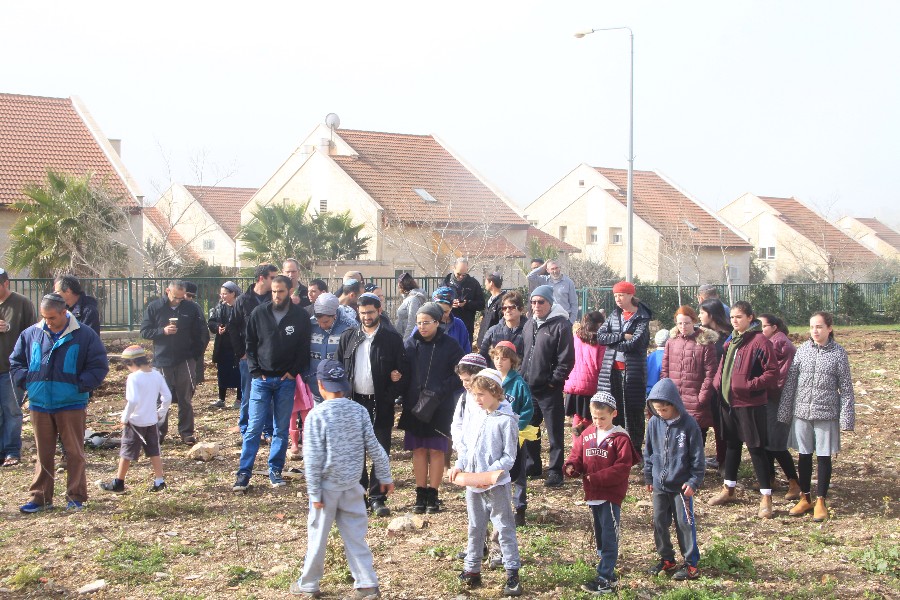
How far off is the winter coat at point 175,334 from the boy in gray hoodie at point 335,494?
4.97 m

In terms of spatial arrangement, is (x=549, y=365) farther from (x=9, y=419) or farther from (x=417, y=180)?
(x=417, y=180)

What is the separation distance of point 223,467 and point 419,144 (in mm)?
A: 34505

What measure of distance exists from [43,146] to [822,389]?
2841cm

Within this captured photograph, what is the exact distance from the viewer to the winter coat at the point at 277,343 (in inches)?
332

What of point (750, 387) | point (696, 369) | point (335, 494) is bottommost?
point (335, 494)

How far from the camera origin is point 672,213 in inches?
1842

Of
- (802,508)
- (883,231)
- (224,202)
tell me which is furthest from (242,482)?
(883,231)

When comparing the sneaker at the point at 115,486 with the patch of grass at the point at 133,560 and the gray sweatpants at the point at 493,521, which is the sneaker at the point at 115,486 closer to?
the patch of grass at the point at 133,560

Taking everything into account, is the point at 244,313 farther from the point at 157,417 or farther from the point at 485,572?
the point at 485,572

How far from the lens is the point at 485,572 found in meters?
6.29

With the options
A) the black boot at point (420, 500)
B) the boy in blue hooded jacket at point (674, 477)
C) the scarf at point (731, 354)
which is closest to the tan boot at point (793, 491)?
the scarf at point (731, 354)

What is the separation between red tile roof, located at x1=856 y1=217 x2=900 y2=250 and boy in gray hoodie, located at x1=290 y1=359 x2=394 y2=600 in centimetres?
6832

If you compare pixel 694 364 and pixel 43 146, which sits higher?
pixel 43 146

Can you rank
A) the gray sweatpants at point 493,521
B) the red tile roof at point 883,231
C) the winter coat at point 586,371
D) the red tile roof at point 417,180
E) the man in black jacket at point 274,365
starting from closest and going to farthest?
the gray sweatpants at point 493,521
the man in black jacket at point 274,365
the winter coat at point 586,371
the red tile roof at point 417,180
the red tile roof at point 883,231
